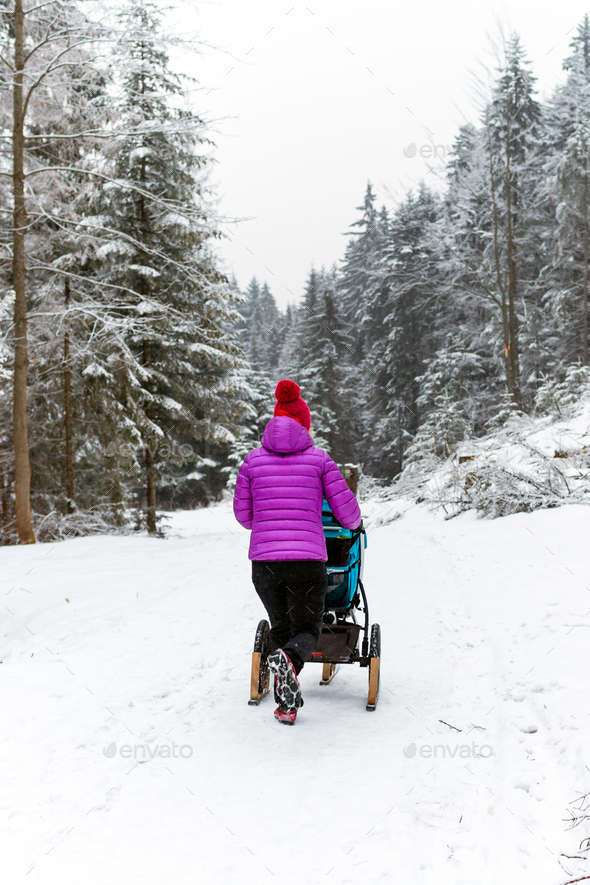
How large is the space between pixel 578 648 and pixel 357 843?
2497 mm

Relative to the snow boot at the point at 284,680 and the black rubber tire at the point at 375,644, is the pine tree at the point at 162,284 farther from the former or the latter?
A: the snow boot at the point at 284,680

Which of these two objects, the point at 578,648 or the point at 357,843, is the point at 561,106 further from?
the point at 357,843

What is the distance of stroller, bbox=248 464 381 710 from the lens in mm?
4289

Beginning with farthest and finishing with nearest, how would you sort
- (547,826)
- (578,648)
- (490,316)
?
(490,316) < (578,648) < (547,826)

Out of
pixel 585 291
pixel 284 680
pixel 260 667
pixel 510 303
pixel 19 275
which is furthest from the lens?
pixel 585 291

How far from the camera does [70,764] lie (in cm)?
339

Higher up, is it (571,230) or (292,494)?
(571,230)

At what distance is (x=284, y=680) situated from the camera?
3840mm

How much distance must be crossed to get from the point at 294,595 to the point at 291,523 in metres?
0.47

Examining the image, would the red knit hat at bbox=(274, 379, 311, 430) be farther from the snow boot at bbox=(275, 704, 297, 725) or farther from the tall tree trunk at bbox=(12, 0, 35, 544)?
the tall tree trunk at bbox=(12, 0, 35, 544)

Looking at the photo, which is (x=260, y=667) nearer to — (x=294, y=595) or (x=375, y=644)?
(x=294, y=595)

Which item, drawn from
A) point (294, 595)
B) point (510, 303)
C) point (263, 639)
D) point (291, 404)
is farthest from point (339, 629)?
point (510, 303)

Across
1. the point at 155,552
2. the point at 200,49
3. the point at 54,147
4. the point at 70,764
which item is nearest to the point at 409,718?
the point at 70,764

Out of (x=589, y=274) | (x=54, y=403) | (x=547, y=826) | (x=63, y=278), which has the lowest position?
(x=547, y=826)
